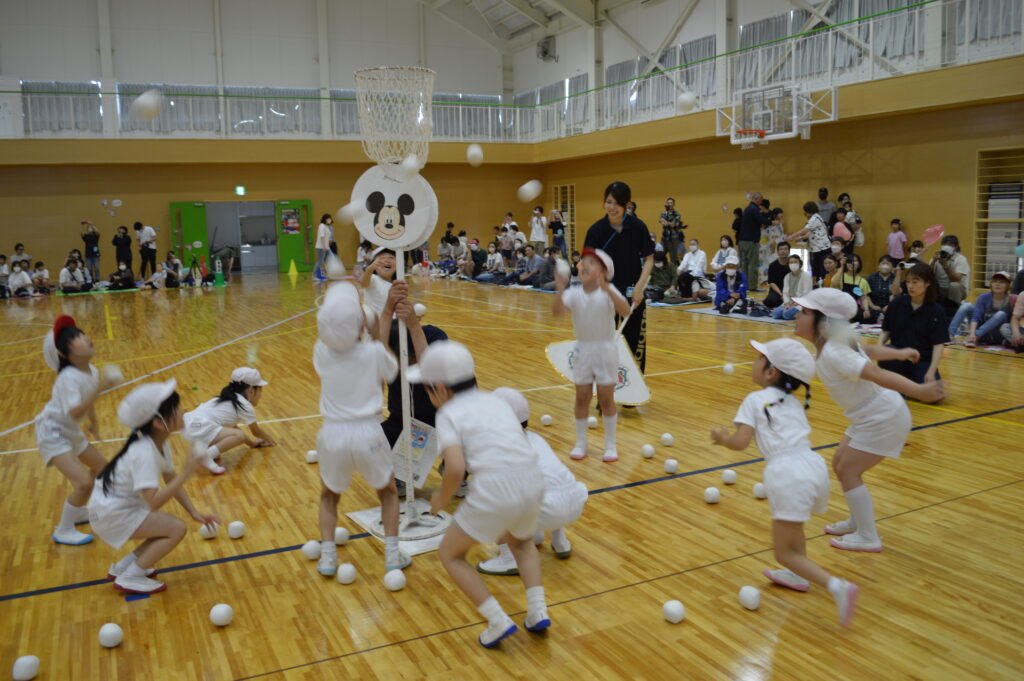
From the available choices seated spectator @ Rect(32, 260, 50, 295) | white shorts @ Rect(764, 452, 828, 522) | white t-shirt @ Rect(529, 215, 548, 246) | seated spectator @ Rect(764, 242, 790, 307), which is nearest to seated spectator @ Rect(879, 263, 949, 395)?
white shorts @ Rect(764, 452, 828, 522)

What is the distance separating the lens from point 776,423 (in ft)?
13.9

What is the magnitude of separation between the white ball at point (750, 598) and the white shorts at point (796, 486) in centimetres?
40

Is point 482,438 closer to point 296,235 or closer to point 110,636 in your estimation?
point 110,636

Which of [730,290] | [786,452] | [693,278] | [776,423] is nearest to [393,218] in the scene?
[776,423]

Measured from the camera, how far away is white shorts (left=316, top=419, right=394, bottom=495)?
4.42 metres

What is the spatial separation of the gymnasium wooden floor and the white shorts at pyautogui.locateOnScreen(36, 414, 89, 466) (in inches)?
24.6

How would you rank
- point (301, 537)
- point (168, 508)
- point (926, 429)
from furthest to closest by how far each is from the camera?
point (926, 429) < point (168, 508) < point (301, 537)

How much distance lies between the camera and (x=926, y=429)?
7.47 metres

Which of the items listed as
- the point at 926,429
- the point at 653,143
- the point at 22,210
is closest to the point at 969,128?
the point at 653,143

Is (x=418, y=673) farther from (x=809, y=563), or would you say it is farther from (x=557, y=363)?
(x=557, y=363)

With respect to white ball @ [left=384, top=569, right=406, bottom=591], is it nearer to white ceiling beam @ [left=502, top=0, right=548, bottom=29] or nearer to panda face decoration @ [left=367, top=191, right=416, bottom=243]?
panda face decoration @ [left=367, top=191, right=416, bottom=243]

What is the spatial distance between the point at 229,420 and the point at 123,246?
71.1 ft

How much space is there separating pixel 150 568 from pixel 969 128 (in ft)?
58.3

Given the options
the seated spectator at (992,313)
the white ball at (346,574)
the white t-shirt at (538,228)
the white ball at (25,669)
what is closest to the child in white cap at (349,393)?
the white ball at (346,574)
